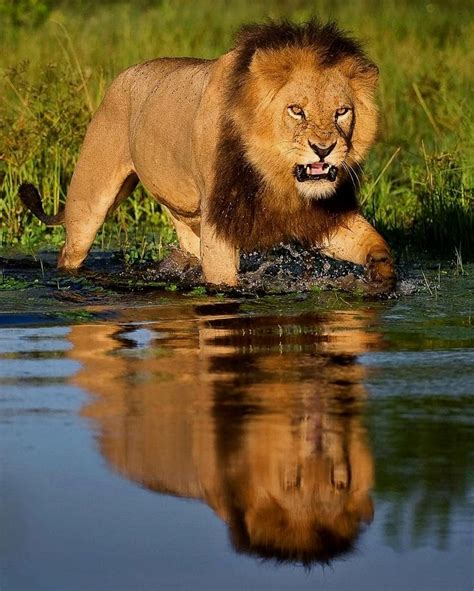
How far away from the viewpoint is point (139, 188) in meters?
11.2

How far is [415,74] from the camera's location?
14234 mm

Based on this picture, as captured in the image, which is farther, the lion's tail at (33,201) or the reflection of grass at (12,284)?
the lion's tail at (33,201)

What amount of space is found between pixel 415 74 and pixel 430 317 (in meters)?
7.62

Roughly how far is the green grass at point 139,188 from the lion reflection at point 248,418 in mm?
1946

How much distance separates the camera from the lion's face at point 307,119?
7.16 metres

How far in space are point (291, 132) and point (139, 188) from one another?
4.12 m

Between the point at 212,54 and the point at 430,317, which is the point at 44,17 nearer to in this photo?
the point at 212,54

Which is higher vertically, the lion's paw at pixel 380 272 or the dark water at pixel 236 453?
the lion's paw at pixel 380 272

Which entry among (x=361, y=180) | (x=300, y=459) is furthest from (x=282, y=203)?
(x=300, y=459)

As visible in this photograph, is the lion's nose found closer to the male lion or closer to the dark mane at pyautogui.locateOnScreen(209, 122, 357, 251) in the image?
the male lion

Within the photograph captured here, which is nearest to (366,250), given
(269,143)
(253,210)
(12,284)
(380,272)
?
(380,272)

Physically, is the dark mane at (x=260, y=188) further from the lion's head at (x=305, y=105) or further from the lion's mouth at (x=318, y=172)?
the lion's mouth at (x=318, y=172)

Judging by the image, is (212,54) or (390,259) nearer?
(390,259)

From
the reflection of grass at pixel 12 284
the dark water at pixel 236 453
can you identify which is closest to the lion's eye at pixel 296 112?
the dark water at pixel 236 453
